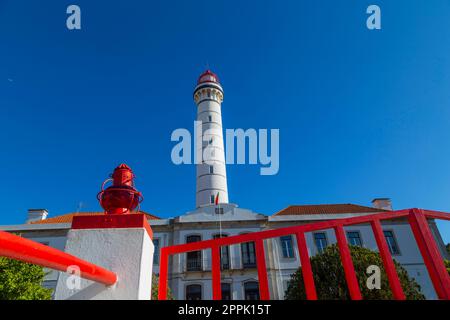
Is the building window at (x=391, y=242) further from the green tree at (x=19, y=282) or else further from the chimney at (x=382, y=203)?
the green tree at (x=19, y=282)

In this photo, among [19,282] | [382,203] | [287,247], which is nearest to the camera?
[19,282]

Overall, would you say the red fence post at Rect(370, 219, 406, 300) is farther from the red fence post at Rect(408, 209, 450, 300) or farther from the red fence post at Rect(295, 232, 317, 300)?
the red fence post at Rect(295, 232, 317, 300)

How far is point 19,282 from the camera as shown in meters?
11.6

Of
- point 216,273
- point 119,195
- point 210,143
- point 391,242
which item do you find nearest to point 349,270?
point 216,273

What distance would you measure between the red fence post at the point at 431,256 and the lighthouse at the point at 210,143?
22.9 meters

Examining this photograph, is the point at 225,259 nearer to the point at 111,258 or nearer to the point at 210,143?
the point at 210,143

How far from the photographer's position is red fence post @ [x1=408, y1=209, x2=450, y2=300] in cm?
174

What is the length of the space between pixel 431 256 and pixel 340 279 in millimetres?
10020

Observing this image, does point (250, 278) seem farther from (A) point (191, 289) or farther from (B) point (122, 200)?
(B) point (122, 200)

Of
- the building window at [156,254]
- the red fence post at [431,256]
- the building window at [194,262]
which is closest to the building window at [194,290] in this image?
the building window at [194,262]

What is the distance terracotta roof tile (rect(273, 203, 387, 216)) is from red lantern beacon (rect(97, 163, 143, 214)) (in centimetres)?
2091

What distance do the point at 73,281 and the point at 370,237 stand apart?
21.5 m
